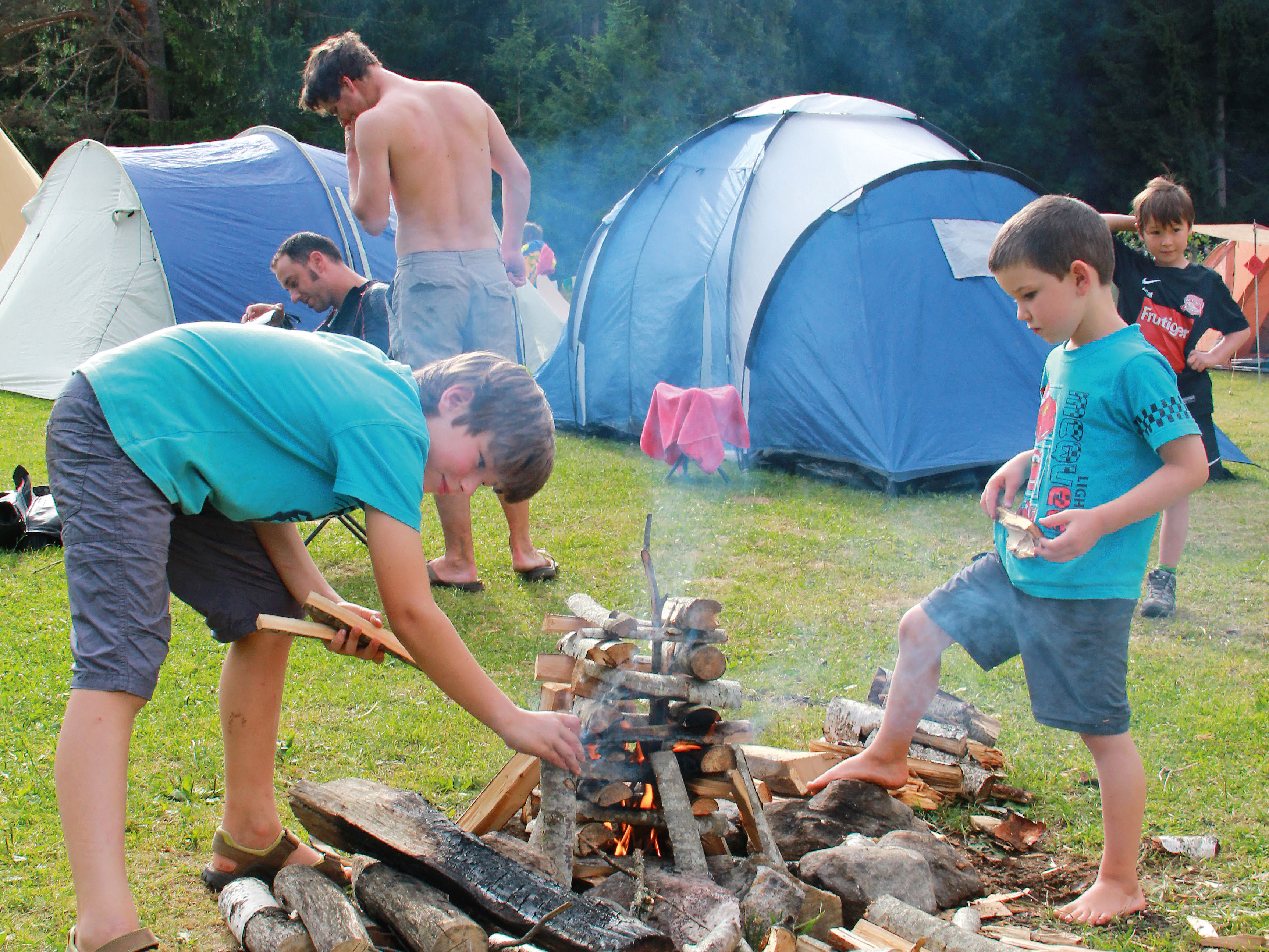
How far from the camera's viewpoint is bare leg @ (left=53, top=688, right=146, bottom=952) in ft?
5.71

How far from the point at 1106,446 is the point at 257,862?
7.32 feet

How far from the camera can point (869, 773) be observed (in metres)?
2.68

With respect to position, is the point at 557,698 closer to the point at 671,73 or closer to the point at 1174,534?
the point at 1174,534

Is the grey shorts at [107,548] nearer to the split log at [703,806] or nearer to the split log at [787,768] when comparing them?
the split log at [703,806]

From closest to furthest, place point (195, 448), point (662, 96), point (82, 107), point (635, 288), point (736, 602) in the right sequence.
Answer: point (195, 448)
point (736, 602)
point (635, 288)
point (82, 107)
point (662, 96)

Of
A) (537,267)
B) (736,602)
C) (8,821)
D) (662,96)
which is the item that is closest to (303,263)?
(736,602)

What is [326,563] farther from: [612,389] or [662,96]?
[662,96]

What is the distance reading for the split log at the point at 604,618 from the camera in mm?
2494

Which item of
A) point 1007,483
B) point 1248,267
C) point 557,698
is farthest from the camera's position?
point 1248,267

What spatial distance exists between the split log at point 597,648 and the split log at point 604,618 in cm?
2

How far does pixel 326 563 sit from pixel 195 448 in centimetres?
308

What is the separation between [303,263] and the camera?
4785 mm

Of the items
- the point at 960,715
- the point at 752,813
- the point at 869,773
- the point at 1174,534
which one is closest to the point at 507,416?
the point at 752,813

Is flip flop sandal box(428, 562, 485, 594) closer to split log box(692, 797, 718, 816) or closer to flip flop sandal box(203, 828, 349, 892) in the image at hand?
flip flop sandal box(203, 828, 349, 892)
